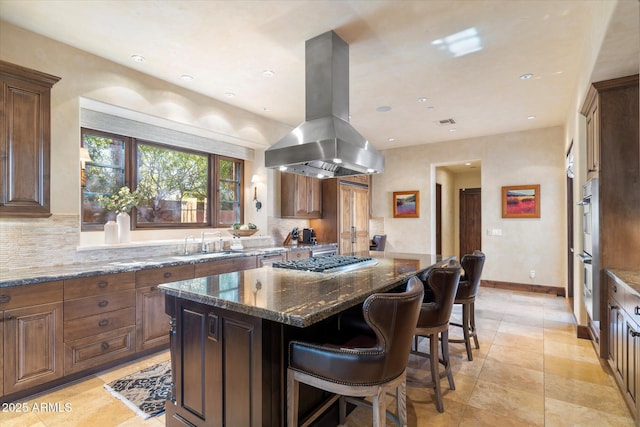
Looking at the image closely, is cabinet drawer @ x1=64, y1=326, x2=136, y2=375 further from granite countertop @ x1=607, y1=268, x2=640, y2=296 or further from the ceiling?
granite countertop @ x1=607, y1=268, x2=640, y2=296

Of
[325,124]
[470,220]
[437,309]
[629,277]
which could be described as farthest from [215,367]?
[470,220]

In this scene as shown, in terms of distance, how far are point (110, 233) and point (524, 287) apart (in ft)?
21.7

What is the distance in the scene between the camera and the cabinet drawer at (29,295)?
7.30ft

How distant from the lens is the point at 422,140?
262 inches

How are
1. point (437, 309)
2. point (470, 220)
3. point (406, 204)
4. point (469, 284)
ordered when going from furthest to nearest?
point (470, 220) → point (406, 204) → point (469, 284) → point (437, 309)

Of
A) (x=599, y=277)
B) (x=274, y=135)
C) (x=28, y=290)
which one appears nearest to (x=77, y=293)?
(x=28, y=290)

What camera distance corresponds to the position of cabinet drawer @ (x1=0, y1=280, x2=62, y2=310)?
7.30ft

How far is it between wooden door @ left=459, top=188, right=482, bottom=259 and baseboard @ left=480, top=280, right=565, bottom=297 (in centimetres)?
249

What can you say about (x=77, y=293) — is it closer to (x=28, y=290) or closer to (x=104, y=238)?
(x=28, y=290)

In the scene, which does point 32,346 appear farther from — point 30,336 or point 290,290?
point 290,290

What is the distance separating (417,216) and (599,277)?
13.9 feet

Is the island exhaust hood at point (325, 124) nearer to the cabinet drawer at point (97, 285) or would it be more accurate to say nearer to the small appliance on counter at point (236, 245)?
the cabinet drawer at point (97, 285)

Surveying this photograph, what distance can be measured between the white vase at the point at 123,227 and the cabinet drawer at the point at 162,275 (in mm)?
687

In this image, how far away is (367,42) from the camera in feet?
9.64
